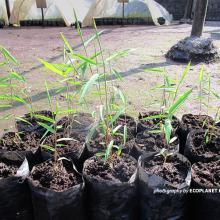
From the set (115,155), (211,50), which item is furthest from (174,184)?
(211,50)

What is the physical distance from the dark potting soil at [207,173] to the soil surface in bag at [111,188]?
318mm

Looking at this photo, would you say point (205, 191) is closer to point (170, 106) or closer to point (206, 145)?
point (206, 145)

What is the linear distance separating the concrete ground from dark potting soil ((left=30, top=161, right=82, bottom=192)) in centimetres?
80

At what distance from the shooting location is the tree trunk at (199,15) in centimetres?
438

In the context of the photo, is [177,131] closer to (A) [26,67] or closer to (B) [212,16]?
(A) [26,67]

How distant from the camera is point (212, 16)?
374 inches

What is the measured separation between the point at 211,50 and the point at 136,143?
3408 mm

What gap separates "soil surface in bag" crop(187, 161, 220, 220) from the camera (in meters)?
1.50

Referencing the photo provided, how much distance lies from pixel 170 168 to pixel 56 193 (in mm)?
596

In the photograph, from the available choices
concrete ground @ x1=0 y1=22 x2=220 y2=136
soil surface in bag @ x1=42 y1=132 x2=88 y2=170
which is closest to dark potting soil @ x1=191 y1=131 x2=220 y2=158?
concrete ground @ x1=0 y1=22 x2=220 y2=136

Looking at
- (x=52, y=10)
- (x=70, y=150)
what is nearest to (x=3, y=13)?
(x=52, y=10)

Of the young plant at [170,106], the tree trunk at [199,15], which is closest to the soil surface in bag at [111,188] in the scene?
the young plant at [170,106]

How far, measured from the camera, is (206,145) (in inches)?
71.2

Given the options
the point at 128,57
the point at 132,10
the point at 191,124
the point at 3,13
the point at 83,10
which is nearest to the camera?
the point at 191,124
